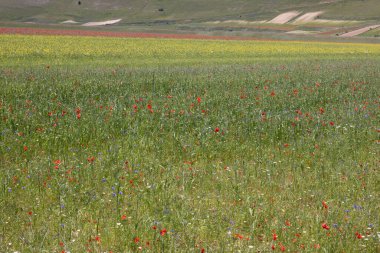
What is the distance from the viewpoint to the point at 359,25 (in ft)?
417

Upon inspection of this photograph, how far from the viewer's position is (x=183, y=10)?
188500mm

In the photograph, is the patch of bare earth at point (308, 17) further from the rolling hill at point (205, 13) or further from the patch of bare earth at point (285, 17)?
the patch of bare earth at point (285, 17)

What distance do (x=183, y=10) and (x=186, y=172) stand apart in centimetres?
18479

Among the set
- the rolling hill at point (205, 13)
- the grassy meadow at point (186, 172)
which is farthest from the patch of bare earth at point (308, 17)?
the grassy meadow at point (186, 172)

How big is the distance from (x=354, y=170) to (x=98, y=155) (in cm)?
480

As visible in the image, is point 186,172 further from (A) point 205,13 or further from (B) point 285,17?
(A) point 205,13

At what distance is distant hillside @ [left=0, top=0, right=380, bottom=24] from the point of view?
528 ft

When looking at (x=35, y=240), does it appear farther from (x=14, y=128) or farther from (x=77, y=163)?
(x=14, y=128)

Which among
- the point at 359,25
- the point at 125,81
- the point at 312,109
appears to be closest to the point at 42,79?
the point at 125,81

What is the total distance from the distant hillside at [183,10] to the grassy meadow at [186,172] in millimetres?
141494

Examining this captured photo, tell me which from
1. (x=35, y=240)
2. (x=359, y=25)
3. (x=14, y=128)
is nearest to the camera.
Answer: (x=35, y=240)

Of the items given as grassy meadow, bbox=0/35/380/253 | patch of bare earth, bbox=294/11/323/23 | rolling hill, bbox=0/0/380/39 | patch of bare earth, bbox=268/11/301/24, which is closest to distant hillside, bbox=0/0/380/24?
rolling hill, bbox=0/0/380/39

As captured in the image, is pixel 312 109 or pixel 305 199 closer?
pixel 305 199

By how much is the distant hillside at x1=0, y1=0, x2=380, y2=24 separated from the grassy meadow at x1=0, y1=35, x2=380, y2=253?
141494 mm
